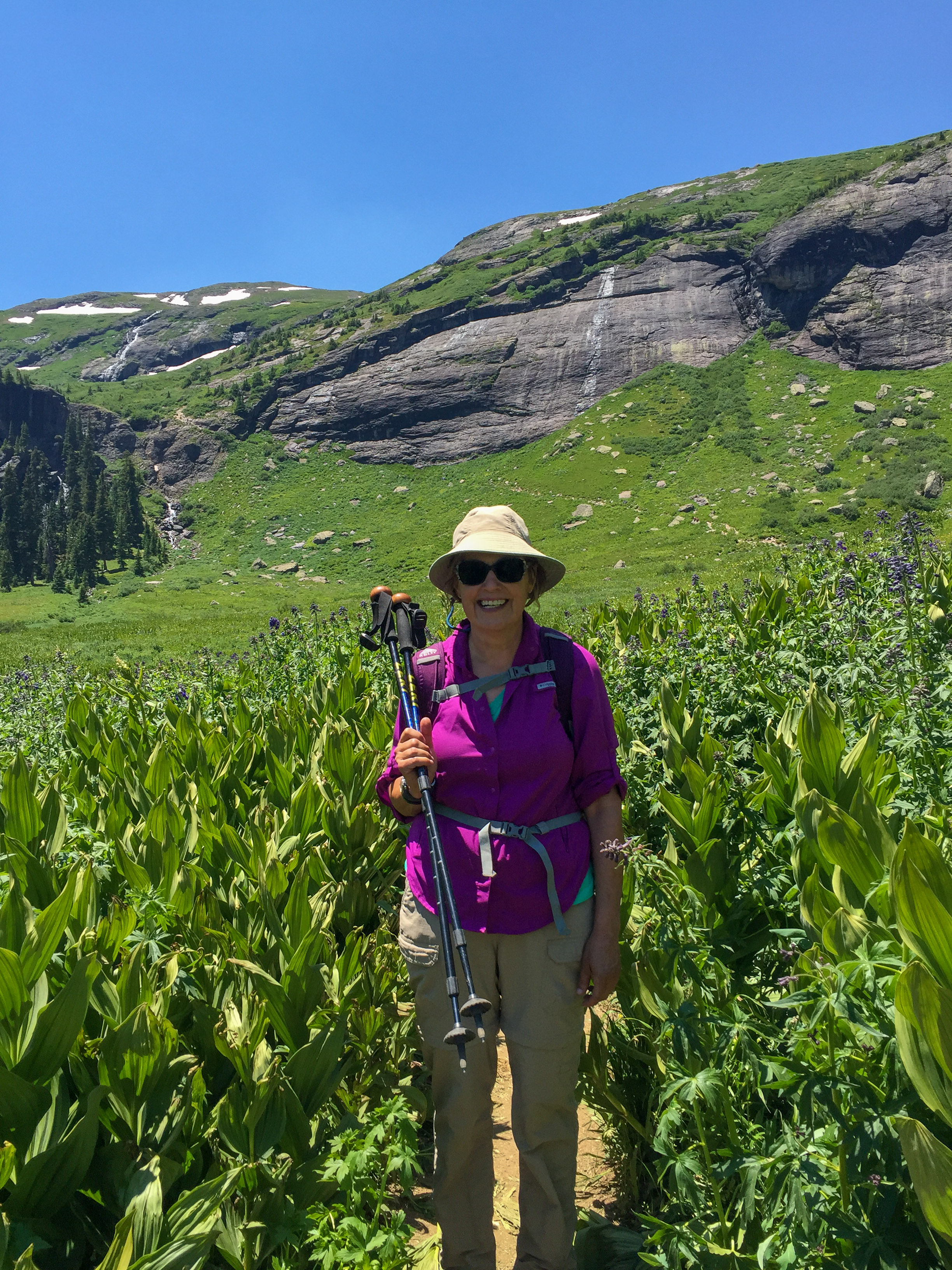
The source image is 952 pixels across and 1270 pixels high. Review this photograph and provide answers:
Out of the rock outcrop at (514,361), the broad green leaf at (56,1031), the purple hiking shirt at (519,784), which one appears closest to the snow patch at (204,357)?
the rock outcrop at (514,361)

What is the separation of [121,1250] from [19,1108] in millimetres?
505

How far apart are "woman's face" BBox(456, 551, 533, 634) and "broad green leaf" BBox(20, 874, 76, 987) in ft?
4.74

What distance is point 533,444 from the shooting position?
64.6 meters

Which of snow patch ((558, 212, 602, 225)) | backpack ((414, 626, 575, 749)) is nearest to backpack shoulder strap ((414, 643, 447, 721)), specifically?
backpack ((414, 626, 575, 749))

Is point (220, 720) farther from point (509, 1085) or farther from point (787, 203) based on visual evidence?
point (787, 203)

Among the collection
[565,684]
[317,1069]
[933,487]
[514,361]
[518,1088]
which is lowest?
[518,1088]

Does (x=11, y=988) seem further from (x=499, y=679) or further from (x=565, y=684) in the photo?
(x=565, y=684)

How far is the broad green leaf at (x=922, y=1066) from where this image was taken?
156 cm

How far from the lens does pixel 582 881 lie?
2574 millimetres

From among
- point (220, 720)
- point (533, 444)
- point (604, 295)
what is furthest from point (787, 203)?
point (220, 720)

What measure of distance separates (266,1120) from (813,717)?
88.4 inches

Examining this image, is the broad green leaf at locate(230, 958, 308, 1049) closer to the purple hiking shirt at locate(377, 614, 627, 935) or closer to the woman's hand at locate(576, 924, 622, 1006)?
the purple hiking shirt at locate(377, 614, 627, 935)

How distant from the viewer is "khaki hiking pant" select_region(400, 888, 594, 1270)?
8.28 feet

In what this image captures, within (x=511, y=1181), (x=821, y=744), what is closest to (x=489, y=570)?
(x=821, y=744)
